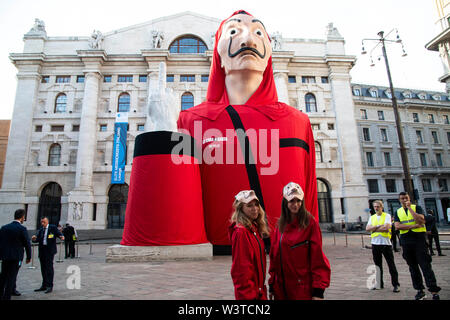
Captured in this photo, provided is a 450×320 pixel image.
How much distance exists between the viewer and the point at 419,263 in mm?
4102

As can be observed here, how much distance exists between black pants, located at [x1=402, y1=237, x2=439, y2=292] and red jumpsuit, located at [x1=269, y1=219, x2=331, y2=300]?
2615 millimetres

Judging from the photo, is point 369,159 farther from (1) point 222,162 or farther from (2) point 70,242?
(2) point 70,242

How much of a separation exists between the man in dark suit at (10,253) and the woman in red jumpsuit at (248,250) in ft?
13.2

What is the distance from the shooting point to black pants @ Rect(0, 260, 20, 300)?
14.0 feet

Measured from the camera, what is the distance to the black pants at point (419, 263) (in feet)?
12.7

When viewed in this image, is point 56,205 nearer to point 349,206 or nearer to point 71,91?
point 71,91

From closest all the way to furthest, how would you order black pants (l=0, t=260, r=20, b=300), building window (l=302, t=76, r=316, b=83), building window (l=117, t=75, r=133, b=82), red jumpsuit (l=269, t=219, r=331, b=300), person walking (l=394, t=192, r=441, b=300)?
red jumpsuit (l=269, t=219, r=331, b=300), person walking (l=394, t=192, r=441, b=300), black pants (l=0, t=260, r=20, b=300), building window (l=117, t=75, r=133, b=82), building window (l=302, t=76, r=316, b=83)

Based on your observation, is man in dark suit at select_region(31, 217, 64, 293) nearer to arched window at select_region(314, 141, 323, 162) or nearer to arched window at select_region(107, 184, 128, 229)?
arched window at select_region(107, 184, 128, 229)

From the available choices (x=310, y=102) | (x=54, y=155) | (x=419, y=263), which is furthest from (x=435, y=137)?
(x=54, y=155)

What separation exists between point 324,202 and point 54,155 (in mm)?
25376

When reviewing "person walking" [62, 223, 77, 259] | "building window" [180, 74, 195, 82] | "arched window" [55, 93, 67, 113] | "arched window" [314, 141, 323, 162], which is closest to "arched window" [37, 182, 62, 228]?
"arched window" [55, 93, 67, 113]

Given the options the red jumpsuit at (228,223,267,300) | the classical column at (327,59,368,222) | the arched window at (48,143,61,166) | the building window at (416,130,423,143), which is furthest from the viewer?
the building window at (416,130,423,143)

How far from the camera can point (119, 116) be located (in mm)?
25375

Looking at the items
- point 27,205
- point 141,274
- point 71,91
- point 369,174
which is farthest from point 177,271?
point 369,174
